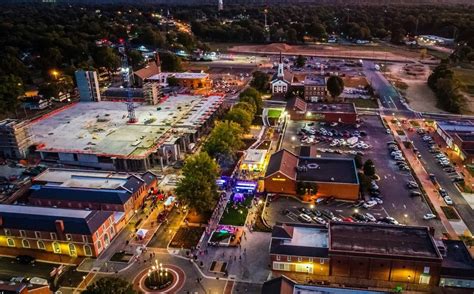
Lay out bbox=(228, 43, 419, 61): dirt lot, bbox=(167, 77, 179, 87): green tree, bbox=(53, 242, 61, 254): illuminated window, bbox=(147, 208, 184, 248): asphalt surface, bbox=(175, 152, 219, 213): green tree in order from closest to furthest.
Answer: bbox=(53, 242, 61, 254): illuminated window, bbox=(147, 208, 184, 248): asphalt surface, bbox=(175, 152, 219, 213): green tree, bbox=(167, 77, 179, 87): green tree, bbox=(228, 43, 419, 61): dirt lot

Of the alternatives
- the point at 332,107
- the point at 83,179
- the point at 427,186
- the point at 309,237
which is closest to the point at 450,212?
the point at 427,186

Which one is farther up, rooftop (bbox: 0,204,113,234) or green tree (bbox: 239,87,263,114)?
green tree (bbox: 239,87,263,114)

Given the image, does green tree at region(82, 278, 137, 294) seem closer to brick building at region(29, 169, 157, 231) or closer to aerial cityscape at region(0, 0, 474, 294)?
aerial cityscape at region(0, 0, 474, 294)

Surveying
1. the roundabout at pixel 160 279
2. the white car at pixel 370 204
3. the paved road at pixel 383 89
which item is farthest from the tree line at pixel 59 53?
the white car at pixel 370 204

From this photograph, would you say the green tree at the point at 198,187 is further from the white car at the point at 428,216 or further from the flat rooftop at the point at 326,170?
the white car at the point at 428,216

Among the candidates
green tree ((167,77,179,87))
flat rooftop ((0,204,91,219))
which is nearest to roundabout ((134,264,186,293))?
flat rooftop ((0,204,91,219))

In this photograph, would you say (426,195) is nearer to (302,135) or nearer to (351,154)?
(351,154)
